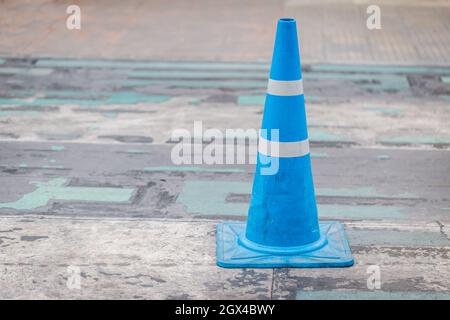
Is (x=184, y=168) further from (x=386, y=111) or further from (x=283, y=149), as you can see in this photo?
(x=386, y=111)

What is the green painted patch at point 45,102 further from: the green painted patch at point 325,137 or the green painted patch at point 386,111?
the green painted patch at point 386,111

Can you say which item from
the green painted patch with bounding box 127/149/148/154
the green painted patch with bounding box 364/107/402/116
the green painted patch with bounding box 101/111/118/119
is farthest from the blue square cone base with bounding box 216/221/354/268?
the green painted patch with bounding box 364/107/402/116

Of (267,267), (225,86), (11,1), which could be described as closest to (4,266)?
(267,267)

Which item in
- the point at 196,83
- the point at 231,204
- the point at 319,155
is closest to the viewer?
the point at 231,204

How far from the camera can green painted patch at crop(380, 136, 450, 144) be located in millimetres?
7840

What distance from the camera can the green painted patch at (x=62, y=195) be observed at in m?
6.14

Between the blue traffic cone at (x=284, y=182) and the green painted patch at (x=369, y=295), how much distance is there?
1.30 feet

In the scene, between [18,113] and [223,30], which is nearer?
[18,113]

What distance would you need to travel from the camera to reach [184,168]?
7023 millimetres

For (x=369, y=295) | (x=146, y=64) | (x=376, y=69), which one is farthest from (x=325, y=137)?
(x=146, y=64)

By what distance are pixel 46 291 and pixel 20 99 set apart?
16.5 ft

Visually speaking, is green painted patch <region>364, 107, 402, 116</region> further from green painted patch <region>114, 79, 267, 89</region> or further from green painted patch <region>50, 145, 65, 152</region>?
green painted patch <region>50, 145, 65, 152</region>

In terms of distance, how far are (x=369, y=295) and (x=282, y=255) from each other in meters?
0.65

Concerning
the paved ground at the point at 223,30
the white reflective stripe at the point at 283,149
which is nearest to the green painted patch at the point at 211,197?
the white reflective stripe at the point at 283,149
